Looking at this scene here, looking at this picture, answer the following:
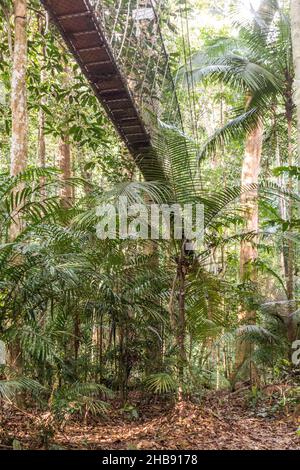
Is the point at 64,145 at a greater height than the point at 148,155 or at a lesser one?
greater

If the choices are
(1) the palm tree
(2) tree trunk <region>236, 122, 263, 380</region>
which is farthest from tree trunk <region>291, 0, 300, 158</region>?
(2) tree trunk <region>236, 122, 263, 380</region>

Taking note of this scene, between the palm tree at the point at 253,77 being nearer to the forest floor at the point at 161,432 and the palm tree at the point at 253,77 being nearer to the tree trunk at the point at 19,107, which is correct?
the forest floor at the point at 161,432

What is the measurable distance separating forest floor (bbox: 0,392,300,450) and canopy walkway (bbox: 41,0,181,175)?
279 centimetres

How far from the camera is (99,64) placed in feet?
13.9

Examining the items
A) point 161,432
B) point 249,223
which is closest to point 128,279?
point 161,432

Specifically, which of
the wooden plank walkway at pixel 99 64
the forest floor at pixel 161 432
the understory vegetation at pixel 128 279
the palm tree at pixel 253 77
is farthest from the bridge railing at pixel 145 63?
the forest floor at pixel 161 432

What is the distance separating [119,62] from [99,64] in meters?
0.44

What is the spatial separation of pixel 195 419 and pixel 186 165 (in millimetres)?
2316

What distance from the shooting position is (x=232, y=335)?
579 cm

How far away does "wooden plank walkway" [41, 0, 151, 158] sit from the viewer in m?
3.62

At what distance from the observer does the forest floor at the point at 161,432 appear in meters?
3.27

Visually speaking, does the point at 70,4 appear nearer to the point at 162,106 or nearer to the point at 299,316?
the point at 162,106
